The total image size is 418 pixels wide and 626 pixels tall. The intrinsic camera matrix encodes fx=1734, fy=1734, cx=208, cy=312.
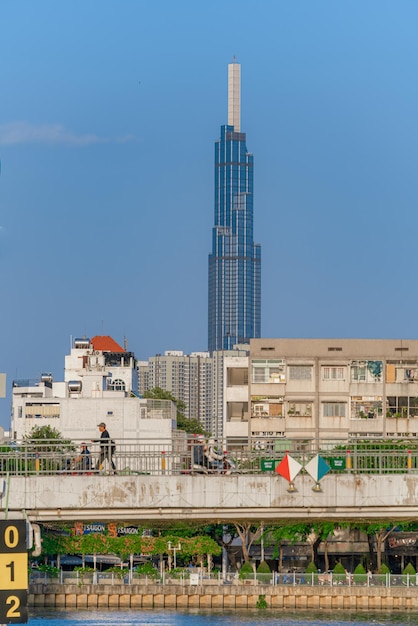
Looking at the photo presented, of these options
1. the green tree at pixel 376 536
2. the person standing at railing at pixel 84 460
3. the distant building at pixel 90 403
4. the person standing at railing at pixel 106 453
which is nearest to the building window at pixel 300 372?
the distant building at pixel 90 403

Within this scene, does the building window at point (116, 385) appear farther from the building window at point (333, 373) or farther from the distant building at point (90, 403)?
the building window at point (333, 373)

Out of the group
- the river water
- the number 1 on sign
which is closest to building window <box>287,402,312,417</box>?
the river water

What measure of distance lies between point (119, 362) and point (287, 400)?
6004 cm

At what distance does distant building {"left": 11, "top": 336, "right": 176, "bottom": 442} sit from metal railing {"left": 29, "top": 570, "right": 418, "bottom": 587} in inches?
825

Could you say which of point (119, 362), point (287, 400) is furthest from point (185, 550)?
point (119, 362)

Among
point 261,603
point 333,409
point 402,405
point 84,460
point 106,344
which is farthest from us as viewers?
point 106,344

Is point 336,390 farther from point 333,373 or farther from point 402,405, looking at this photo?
point 402,405

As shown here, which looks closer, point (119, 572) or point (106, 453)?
point (106, 453)

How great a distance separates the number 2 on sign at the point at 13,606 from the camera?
34906 millimetres

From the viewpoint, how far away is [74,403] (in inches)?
4528

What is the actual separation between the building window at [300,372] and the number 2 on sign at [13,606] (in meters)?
79.2

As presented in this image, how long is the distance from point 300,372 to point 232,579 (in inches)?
1424

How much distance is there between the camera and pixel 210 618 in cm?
7069

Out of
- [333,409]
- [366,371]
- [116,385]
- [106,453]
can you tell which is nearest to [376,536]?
[333,409]
